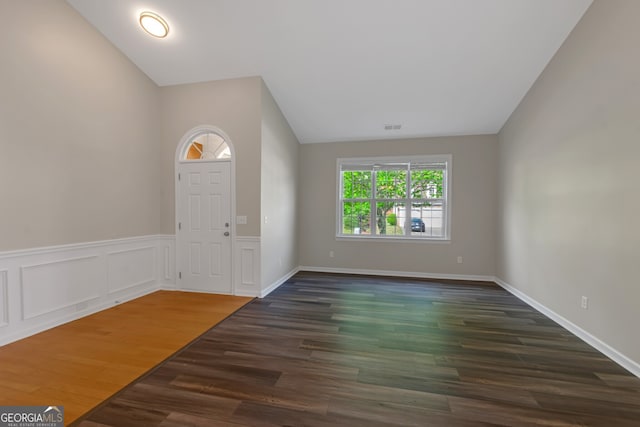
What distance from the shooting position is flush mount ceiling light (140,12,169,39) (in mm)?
3102

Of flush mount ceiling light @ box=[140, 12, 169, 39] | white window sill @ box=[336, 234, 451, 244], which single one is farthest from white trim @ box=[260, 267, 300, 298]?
flush mount ceiling light @ box=[140, 12, 169, 39]

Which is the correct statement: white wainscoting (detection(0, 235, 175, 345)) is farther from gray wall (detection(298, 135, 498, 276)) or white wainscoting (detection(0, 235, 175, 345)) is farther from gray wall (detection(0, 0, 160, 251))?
gray wall (detection(298, 135, 498, 276))

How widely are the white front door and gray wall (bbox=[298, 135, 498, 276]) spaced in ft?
6.43

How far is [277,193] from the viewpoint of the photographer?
4.54 meters

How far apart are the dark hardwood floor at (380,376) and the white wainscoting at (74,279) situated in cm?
173

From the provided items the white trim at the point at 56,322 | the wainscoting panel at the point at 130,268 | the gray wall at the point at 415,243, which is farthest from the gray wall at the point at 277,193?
the white trim at the point at 56,322

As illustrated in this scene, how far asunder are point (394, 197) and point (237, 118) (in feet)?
10.8

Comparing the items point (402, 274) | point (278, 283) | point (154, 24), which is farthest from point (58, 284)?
point (402, 274)

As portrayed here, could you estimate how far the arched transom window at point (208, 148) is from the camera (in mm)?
4105

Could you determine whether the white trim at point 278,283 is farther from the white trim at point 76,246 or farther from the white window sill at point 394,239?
the white trim at point 76,246

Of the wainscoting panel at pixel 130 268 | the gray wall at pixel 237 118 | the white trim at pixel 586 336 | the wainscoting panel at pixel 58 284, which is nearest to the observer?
the white trim at pixel 586 336

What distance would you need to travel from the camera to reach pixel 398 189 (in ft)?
17.9

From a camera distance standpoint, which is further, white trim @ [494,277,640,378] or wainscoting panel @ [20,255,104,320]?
wainscoting panel @ [20,255,104,320]

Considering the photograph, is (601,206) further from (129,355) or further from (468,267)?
(129,355)
